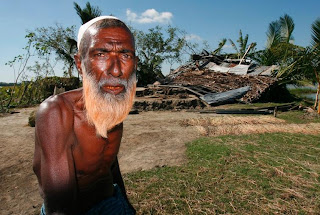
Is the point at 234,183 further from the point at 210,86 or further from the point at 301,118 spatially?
the point at 210,86

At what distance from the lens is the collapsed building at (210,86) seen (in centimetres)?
1188

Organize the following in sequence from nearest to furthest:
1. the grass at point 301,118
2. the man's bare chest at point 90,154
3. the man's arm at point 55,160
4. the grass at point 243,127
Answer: the man's arm at point 55,160 < the man's bare chest at point 90,154 < the grass at point 243,127 < the grass at point 301,118

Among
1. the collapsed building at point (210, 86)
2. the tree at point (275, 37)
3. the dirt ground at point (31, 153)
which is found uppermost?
the tree at point (275, 37)

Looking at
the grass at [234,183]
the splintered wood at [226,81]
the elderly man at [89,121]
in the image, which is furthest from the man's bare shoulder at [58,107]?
the splintered wood at [226,81]

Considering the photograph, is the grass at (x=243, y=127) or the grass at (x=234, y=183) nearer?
the grass at (x=234, y=183)

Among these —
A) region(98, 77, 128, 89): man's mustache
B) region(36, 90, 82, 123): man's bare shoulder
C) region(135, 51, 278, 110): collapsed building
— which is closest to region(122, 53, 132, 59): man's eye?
region(98, 77, 128, 89): man's mustache

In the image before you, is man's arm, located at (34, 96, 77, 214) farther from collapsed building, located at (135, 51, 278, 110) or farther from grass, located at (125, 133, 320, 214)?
collapsed building, located at (135, 51, 278, 110)

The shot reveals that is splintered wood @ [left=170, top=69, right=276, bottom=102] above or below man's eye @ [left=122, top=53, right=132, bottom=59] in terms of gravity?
below

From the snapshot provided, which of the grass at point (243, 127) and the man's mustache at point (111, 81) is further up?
the man's mustache at point (111, 81)

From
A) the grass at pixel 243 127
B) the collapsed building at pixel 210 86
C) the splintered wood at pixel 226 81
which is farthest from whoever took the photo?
the splintered wood at pixel 226 81

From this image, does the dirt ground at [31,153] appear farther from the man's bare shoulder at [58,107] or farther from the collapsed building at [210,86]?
the collapsed building at [210,86]

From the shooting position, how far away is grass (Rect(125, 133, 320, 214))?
2.89 m

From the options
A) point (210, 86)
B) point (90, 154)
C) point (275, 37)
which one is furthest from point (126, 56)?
point (275, 37)

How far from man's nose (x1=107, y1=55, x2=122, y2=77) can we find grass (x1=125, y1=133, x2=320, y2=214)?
2023mm
